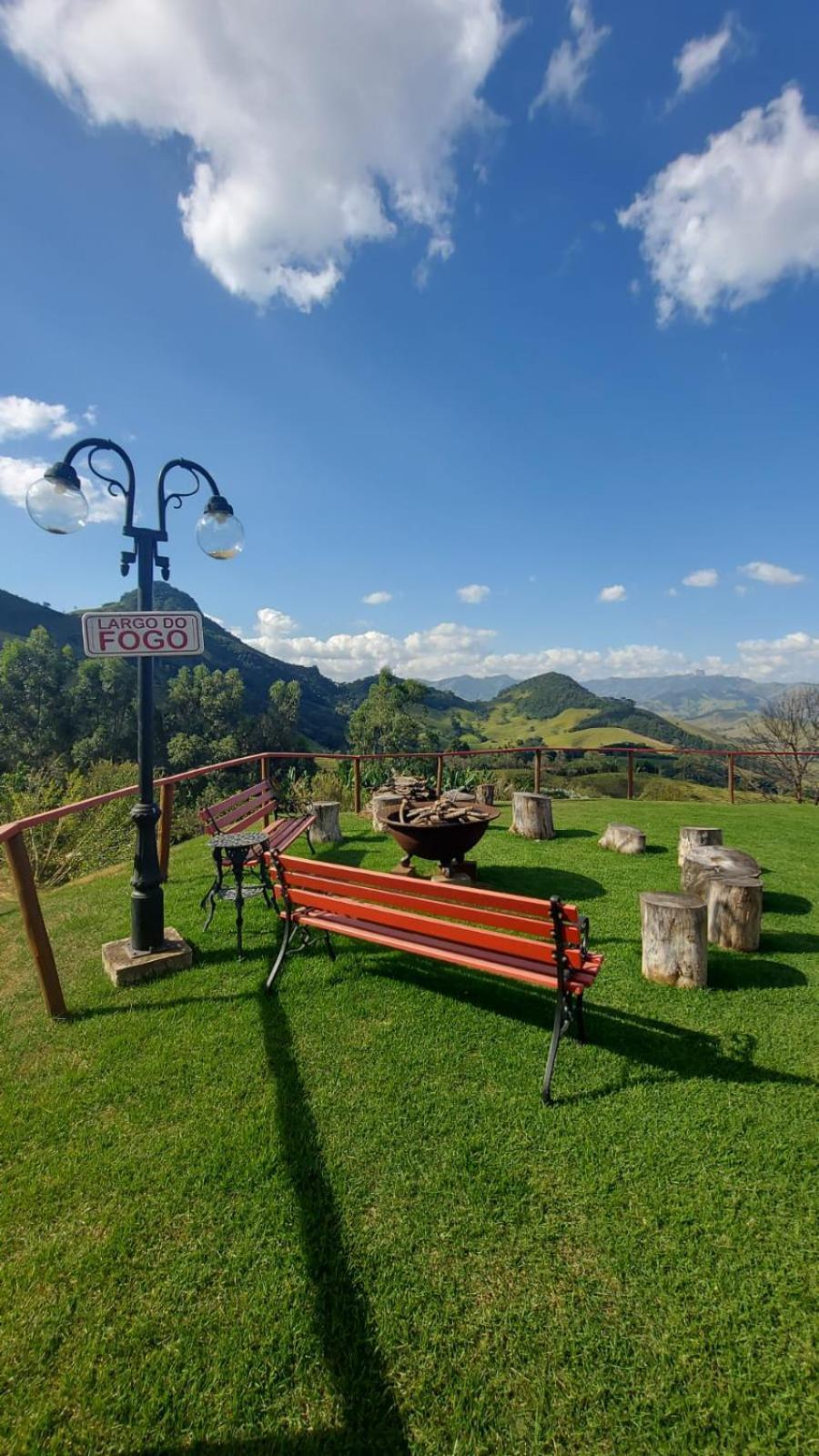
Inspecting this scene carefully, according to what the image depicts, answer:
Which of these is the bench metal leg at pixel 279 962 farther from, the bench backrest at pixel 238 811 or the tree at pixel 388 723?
the tree at pixel 388 723

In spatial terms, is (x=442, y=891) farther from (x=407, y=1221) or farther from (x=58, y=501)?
(x=58, y=501)

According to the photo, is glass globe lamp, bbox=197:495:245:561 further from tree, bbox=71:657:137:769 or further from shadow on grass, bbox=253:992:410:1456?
tree, bbox=71:657:137:769

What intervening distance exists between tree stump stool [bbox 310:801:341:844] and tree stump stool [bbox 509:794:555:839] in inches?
95.3

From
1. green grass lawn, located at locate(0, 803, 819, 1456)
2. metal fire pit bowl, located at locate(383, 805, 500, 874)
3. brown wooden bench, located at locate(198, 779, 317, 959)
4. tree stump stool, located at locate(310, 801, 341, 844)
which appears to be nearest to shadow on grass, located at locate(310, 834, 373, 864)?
tree stump stool, located at locate(310, 801, 341, 844)

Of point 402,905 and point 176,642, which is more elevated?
point 176,642

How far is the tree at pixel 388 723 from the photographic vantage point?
58.8m

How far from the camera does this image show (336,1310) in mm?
1801

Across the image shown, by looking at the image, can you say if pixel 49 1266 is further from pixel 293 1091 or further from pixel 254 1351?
pixel 293 1091

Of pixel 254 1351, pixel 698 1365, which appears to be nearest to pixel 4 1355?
pixel 254 1351

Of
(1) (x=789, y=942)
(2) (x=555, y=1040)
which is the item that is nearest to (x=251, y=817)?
(2) (x=555, y=1040)

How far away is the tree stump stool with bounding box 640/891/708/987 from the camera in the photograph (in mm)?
3695

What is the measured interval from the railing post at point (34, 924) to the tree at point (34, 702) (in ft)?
150

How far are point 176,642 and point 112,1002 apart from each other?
92.4 inches

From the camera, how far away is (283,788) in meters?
11.6
